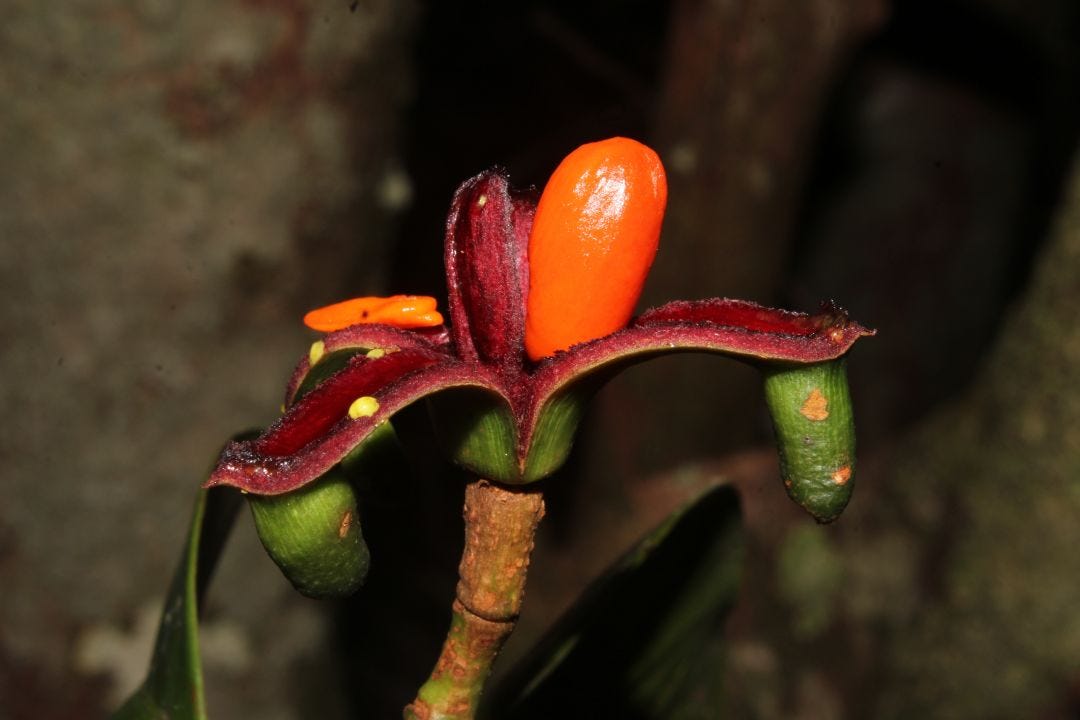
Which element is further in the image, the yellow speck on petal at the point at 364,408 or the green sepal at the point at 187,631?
the green sepal at the point at 187,631

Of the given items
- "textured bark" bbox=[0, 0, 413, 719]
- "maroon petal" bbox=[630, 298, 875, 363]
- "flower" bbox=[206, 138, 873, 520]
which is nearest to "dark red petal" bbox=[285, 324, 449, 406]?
"flower" bbox=[206, 138, 873, 520]

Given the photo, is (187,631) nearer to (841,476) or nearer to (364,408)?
(364,408)

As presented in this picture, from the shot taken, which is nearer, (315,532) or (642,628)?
(315,532)

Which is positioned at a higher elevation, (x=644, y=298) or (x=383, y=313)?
(x=383, y=313)

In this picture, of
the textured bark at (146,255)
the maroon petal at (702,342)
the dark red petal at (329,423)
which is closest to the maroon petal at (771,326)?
the maroon petal at (702,342)

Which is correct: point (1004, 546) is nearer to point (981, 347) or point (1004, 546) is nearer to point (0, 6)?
point (981, 347)

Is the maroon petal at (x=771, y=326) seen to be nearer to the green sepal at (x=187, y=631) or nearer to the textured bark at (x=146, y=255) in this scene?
the green sepal at (x=187, y=631)

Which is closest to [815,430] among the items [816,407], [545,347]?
[816,407]
